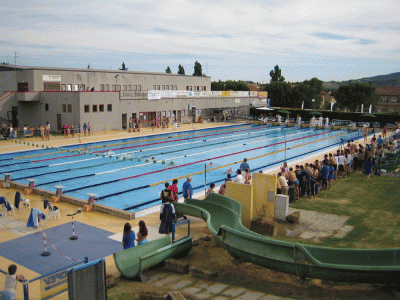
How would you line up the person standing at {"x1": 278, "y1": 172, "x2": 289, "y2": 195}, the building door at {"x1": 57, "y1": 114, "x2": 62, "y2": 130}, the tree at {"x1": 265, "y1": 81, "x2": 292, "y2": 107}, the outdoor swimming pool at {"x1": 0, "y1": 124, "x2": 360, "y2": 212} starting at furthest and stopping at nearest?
the tree at {"x1": 265, "y1": 81, "x2": 292, "y2": 107} < the building door at {"x1": 57, "y1": 114, "x2": 62, "y2": 130} < the outdoor swimming pool at {"x1": 0, "y1": 124, "x2": 360, "y2": 212} < the person standing at {"x1": 278, "y1": 172, "x2": 289, "y2": 195}

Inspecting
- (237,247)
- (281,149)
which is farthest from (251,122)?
(237,247)

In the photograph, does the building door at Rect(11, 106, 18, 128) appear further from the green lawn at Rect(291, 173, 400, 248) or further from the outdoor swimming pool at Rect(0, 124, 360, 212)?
the green lawn at Rect(291, 173, 400, 248)

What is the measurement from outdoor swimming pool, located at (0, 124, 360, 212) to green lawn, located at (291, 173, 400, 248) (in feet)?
14.5

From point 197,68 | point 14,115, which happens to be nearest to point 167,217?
point 14,115

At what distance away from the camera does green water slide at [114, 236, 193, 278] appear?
23.1ft

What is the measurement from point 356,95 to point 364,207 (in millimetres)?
56996

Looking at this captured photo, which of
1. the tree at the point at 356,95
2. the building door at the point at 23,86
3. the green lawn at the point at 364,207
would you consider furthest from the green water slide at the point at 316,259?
the tree at the point at 356,95

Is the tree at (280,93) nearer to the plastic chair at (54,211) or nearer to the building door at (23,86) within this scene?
the building door at (23,86)

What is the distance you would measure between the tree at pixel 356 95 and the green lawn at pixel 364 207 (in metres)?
51.6

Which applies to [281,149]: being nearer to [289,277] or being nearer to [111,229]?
[111,229]

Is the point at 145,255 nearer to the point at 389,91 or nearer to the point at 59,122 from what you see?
the point at 59,122

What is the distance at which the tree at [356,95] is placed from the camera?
62.8m

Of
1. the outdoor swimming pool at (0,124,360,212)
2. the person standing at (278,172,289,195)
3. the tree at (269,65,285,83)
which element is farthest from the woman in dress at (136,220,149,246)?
the tree at (269,65,285,83)

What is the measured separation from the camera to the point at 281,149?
26.2 m
